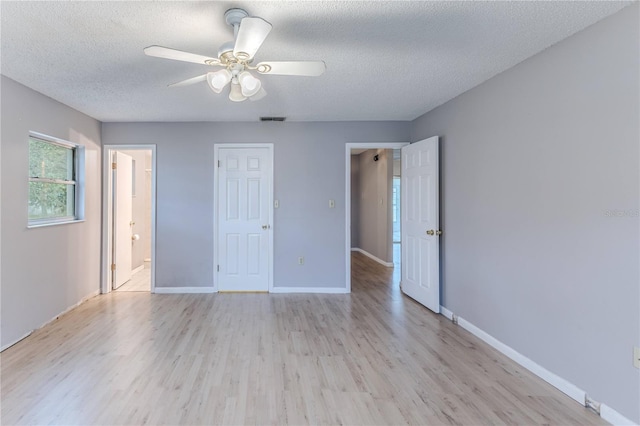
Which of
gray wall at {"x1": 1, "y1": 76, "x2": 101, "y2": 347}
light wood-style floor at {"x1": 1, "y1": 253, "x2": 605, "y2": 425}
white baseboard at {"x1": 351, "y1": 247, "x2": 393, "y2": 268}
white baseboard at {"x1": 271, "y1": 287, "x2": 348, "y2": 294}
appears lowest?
light wood-style floor at {"x1": 1, "y1": 253, "x2": 605, "y2": 425}

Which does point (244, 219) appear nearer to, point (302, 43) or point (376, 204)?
point (302, 43)

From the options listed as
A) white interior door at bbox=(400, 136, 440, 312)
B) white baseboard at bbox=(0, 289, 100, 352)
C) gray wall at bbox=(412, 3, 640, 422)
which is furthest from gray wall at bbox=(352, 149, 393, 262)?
white baseboard at bbox=(0, 289, 100, 352)

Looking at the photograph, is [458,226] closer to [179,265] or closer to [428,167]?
[428,167]

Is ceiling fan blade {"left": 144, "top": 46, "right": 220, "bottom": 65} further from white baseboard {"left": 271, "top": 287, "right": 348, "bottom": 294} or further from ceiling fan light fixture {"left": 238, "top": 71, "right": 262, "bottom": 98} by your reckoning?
white baseboard {"left": 271, "top": 287, "right": 348, "bottom": 294}

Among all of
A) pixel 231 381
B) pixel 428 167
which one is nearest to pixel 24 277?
pixel 231 381

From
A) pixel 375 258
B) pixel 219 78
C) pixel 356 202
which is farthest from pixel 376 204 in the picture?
pixel 219 78

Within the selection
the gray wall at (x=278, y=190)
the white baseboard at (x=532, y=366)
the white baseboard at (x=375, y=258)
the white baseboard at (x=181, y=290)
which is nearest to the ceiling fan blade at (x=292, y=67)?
the gray wall at (x=278, y=190)

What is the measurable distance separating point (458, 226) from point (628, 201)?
1598mm

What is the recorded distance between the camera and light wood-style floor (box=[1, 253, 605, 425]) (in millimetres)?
1876

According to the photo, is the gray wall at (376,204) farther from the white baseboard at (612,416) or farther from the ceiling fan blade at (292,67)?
the white baseboard at (612,416)

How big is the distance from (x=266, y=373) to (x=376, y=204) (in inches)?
195

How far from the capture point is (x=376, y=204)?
6.78 m

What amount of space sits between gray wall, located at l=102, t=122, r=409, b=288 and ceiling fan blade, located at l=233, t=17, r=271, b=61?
250 cm

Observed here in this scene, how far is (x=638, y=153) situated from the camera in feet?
5.60
